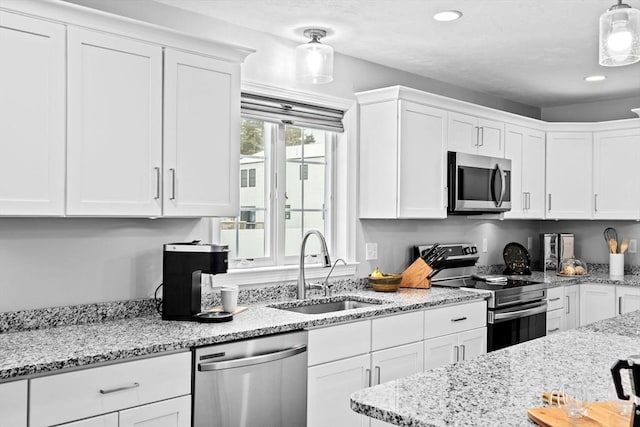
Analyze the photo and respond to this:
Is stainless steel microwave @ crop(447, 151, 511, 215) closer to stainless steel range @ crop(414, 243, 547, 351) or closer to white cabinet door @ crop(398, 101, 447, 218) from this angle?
white cabinet door @ crop(398, 101, 447, 218)

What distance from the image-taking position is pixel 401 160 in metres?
3.89

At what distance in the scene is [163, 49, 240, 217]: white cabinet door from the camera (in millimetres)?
2697

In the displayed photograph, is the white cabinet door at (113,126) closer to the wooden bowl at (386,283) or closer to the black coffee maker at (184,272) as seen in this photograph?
the black coffee maker at (184,272)

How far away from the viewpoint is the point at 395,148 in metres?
3.89

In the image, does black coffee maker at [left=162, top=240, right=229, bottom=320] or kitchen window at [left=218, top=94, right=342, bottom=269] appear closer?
black coffee maker at [left=162, top=240, right=229, bottom=320]

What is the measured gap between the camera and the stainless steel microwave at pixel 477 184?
166 inches

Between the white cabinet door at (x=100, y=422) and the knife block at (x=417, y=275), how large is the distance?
239 cm

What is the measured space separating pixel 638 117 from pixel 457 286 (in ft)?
8.14

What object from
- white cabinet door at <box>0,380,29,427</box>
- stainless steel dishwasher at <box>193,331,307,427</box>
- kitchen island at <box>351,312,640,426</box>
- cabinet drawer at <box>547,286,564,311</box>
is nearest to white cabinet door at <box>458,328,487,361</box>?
cabinet drawer at <box>547,286,564,311</box>

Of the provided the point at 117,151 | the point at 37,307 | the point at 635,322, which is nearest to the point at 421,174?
the point at 635,322

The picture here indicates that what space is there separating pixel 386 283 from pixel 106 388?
2153 millimetres

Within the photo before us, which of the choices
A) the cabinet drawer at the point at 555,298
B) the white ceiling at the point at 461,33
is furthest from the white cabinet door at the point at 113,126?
the cabinet drawer at the point at 555,298

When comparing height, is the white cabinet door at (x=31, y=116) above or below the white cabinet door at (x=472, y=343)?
above

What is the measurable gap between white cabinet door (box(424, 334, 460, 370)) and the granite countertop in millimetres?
507
